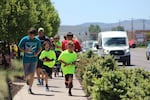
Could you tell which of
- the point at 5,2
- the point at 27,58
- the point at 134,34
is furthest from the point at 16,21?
the point at 134,34

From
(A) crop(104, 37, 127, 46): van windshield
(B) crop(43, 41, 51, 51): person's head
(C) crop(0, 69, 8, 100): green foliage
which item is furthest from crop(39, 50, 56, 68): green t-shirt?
(A) crop(104, 37, 127, 46): van windshield

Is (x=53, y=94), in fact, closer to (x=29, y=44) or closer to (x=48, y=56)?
(x=29, y=44)

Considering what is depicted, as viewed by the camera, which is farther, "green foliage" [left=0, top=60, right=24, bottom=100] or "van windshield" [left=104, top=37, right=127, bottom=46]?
"van windshield" [left=104, top=37, right=127, bottom=46]

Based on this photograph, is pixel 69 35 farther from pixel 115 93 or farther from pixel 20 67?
pixel 20 67

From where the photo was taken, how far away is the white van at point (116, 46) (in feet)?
102

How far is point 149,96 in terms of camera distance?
4.83 meters

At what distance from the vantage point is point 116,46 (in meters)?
31.7

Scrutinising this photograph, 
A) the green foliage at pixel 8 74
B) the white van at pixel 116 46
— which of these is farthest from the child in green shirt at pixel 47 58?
the white van at pixel 116 46

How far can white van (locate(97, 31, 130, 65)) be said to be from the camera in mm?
31188

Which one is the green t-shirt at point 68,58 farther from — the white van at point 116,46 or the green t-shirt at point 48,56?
the white van at point 116,46

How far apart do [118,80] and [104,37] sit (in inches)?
968

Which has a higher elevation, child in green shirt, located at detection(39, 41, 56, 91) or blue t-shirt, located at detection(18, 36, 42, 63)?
blue t-shirt, located at detection(18, 36, 42, 63)

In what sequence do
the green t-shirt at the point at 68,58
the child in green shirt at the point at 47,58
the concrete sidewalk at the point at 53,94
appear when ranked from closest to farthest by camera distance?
the concrete sidewalk at the point at 53,94, the green t-shirt at the point at 68,58, the child in green shirt at the point at 47,58

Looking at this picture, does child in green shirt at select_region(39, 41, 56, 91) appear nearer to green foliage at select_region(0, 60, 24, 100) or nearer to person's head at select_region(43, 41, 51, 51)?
person's head at select_region(43, 41, 51, 51)
